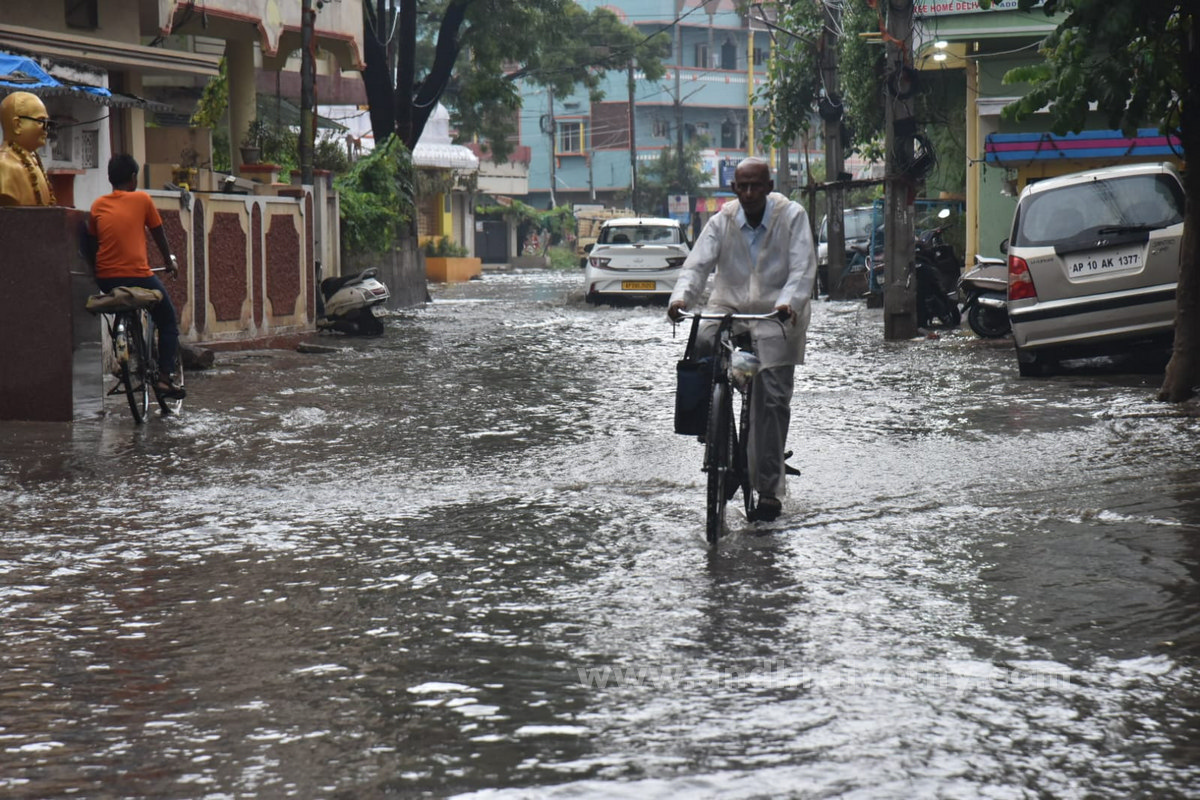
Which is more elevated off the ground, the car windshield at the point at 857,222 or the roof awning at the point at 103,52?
the roof awning at the point at 103,52

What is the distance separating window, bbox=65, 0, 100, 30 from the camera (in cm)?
1900

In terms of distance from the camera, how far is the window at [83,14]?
19.0 m

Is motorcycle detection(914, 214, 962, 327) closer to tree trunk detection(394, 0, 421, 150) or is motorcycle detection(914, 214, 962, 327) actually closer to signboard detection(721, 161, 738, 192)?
tree trunk detection(394, 0, 421, 150)

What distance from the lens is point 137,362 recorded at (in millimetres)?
12227

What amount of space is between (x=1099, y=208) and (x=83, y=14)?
11400mm

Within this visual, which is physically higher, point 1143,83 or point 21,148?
point 1143,83

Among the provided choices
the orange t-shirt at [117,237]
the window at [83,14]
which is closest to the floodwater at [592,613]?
the orange t-shirt at [117,237]

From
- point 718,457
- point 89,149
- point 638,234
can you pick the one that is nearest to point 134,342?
point 718,457

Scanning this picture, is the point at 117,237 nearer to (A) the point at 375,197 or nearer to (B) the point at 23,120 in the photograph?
(B) the point at 23,120

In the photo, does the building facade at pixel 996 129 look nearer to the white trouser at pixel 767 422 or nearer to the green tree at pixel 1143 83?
the green tree at pixel 1143 83

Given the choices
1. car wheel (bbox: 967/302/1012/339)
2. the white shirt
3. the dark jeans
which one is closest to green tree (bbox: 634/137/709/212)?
car wheel (bbox: 967/302/1012/339)

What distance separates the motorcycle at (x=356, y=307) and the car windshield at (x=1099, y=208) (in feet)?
36.0

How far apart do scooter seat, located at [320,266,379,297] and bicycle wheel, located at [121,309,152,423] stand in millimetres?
11610

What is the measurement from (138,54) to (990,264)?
980 centimetres
